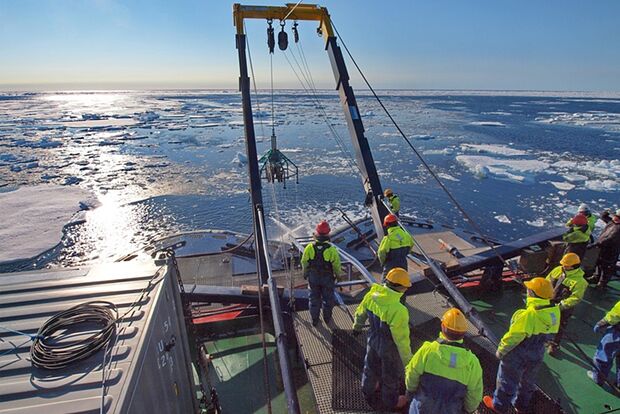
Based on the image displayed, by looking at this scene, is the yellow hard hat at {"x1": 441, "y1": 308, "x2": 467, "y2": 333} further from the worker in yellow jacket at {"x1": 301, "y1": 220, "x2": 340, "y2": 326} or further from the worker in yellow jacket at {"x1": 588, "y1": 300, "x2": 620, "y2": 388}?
the worker in yellow jacket at {"x1": 588, "y1": 300, "x2": 620, "y2": 388}

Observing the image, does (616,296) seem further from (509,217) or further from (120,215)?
(120,215)

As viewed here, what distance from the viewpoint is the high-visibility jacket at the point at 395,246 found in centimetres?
426

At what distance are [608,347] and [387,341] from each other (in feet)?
9.42

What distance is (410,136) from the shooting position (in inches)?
1280

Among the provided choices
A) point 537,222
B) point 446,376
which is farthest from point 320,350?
point 537,222

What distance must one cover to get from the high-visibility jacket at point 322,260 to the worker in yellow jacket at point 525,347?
182cm

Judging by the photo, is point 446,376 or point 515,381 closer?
point 446,376

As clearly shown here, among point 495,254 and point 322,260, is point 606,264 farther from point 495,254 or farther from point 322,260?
point 322,260

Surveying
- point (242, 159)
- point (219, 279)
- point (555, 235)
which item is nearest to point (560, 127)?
point (242, 159)

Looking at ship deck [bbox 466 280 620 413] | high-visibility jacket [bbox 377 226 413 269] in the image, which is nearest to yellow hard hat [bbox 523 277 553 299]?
ship deck [bbox 466 280 620 413]

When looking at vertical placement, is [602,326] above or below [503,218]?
above

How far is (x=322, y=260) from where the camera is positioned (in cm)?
406

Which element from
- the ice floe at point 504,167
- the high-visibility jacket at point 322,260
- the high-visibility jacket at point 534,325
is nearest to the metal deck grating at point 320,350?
the high-visibility jacket at point 322,260

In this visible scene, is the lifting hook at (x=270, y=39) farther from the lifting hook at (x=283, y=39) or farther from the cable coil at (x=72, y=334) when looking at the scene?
the cable coil at (x=72, y=334)
